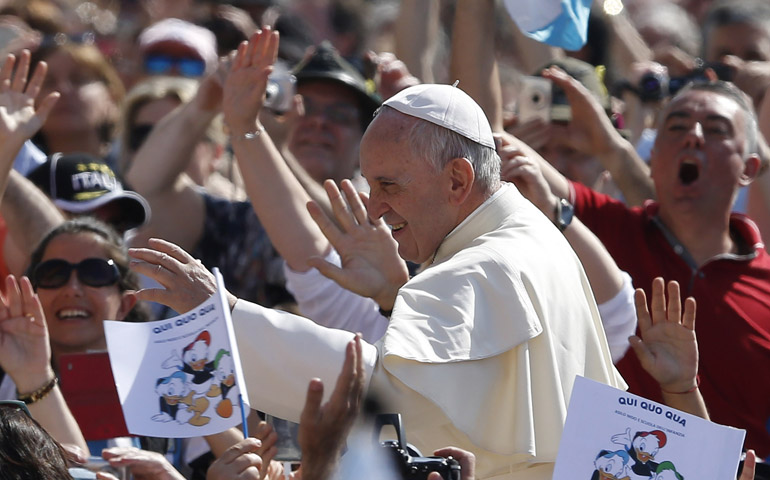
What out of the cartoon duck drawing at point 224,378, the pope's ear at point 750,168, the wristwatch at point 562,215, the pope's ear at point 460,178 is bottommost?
the cartoon duck drawing at point 224,378

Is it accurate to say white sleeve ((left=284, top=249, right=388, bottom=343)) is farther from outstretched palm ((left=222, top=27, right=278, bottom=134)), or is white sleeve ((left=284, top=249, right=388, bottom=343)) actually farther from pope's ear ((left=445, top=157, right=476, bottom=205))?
pope's ear ((left=445, top=157, right=476, bottom=205))

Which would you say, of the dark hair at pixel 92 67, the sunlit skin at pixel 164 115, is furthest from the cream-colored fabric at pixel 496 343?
the dark hair at pixel 92 67

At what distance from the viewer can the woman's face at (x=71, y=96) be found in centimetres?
668

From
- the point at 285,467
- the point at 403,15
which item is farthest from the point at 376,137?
the point at 403,15

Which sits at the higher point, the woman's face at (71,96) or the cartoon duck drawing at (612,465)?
the woman's face at (71,96)

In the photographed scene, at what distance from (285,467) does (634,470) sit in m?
1.19

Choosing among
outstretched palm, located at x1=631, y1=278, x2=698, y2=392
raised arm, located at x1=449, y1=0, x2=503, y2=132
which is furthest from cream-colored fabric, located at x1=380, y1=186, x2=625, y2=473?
raised arm, located at x1=449, y1=0, x2=503, y2=132

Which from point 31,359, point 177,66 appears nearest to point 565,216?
point 31,359

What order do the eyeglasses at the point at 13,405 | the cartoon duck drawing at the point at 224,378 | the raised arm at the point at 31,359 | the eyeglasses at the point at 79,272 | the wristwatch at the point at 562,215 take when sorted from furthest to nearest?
the eyeglasses at the point at 79,272
the wristwatch at the point at 562,215
the raised arm at the point at 31,359
the cartoon duck drawing at the point at 224,378
the eyeglasses at the point at 13,405

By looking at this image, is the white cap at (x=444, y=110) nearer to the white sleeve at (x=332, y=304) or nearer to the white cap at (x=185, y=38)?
the white sleeve at (x=332, y=304)

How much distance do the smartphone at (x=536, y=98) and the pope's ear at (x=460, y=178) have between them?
2.29 metres

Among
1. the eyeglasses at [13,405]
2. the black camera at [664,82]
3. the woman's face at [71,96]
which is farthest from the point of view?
the black camera at [664,82]

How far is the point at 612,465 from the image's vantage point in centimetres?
323

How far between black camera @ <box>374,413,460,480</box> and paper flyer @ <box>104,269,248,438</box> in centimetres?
61
